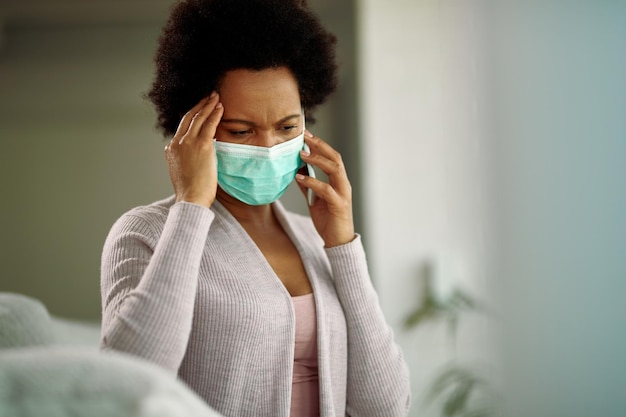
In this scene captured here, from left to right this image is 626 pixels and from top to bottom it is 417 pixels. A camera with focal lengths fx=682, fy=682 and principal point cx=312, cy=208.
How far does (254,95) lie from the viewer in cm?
113

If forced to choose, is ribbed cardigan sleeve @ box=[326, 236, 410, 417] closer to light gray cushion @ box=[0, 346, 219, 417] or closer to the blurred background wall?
light gray cushion @ box=[0, 346, 219, 417]

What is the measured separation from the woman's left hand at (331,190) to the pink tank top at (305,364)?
15 centimetres

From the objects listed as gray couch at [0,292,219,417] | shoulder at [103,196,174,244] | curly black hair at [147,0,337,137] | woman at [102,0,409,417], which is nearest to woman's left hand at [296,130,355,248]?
woman at [102,0,409,417]

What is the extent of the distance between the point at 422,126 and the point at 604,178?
2.00 ft

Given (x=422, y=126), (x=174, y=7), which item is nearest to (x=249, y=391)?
(x=174, y=7)

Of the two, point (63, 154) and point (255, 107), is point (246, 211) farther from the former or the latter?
point (63, 154)

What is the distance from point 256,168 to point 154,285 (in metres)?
0.32

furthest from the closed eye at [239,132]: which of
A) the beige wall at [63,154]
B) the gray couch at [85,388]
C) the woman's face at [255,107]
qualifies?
the beige wall at [63,154]

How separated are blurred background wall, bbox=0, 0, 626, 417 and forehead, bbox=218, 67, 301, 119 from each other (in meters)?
1.19

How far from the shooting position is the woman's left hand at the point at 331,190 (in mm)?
1213

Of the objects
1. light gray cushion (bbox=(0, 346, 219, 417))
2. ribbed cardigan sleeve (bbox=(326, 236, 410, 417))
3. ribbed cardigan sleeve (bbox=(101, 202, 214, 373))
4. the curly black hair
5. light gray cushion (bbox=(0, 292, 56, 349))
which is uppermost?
the curly black hair

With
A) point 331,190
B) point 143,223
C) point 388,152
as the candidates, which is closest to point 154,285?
point 143,223

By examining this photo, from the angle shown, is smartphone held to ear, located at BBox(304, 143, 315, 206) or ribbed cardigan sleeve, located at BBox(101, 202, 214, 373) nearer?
ribbed cardigan sleeve, located at BBox(101, 202, 214, 373)

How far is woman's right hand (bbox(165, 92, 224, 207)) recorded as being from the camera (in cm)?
102
